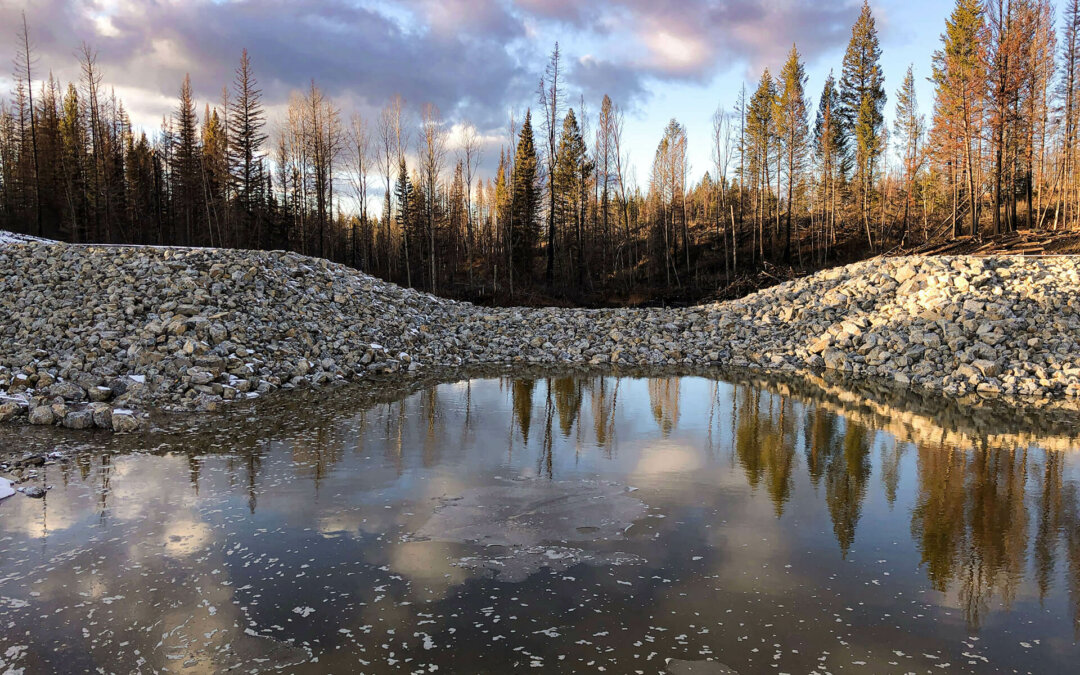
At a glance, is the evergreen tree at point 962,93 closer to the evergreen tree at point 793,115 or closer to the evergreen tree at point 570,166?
the evergreen tree at point 793,115

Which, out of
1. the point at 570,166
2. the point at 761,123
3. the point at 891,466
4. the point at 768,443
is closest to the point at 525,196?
the point at 570,166

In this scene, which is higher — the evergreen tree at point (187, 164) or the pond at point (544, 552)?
the evergreen tree at point (187, 164)

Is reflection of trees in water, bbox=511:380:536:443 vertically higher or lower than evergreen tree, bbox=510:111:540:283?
lower

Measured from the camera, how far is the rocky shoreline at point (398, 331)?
12414mm

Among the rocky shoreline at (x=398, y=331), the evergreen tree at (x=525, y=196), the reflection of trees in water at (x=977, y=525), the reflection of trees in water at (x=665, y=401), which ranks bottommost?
the reflection of trees in water at (x=977, y=525)

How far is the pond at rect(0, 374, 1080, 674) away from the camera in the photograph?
13.6 ft

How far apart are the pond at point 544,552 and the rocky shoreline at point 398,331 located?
292 cm

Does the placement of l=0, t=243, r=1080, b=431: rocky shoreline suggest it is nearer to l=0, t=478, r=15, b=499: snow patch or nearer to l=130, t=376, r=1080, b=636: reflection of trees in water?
l=0, t=478, r=15, b=499: snow patch

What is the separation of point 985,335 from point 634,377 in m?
8.68

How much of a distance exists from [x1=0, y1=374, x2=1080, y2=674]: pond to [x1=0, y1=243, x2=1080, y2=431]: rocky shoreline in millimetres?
2925

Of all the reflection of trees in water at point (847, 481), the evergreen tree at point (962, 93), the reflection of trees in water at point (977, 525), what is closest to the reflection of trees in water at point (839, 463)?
the reflection of trees in water at point (847, 481)

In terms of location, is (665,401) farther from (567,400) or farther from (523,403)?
(523,403)

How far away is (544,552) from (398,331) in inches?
550

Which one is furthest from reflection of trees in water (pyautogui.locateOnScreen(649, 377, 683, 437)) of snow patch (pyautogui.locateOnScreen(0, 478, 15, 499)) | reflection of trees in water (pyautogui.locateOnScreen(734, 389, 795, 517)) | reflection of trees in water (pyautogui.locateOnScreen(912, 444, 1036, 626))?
snow patch (pyautogui.locateOnScreen(0, 478, 15, 499))
